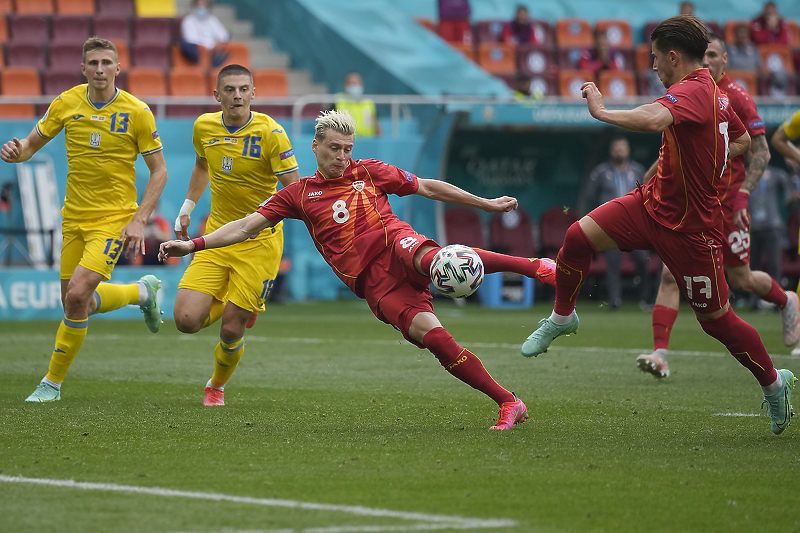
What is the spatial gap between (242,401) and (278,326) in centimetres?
642

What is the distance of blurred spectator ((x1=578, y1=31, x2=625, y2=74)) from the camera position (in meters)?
21.2

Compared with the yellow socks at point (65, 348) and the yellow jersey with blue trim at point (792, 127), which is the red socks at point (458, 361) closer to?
the yellow socks at point (65, 348)

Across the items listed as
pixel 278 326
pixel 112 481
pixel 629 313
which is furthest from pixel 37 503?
pixel 629 313

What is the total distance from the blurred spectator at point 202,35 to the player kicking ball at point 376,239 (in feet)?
A: 44.9

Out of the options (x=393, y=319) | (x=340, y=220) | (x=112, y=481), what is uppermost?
(x=340, y=220)

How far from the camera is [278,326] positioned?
13852mm

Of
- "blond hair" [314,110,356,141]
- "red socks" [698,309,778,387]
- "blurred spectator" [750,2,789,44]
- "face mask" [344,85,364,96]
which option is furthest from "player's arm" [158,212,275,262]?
"blurred spectator" [750,2,789,44]

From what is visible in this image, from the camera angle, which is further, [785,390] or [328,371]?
[328,371]

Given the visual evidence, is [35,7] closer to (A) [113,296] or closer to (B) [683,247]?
(A) [113,296]

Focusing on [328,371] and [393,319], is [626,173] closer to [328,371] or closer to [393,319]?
[328,371]

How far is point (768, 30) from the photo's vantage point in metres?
23.0

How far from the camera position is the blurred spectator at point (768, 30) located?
22969mm

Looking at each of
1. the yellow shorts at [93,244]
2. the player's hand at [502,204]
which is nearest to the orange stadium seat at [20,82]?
the yellow shorts at [93,244]

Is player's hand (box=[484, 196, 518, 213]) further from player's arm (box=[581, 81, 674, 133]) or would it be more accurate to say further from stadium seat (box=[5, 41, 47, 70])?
stadium seat (box=[5, 41, 47, 70])
